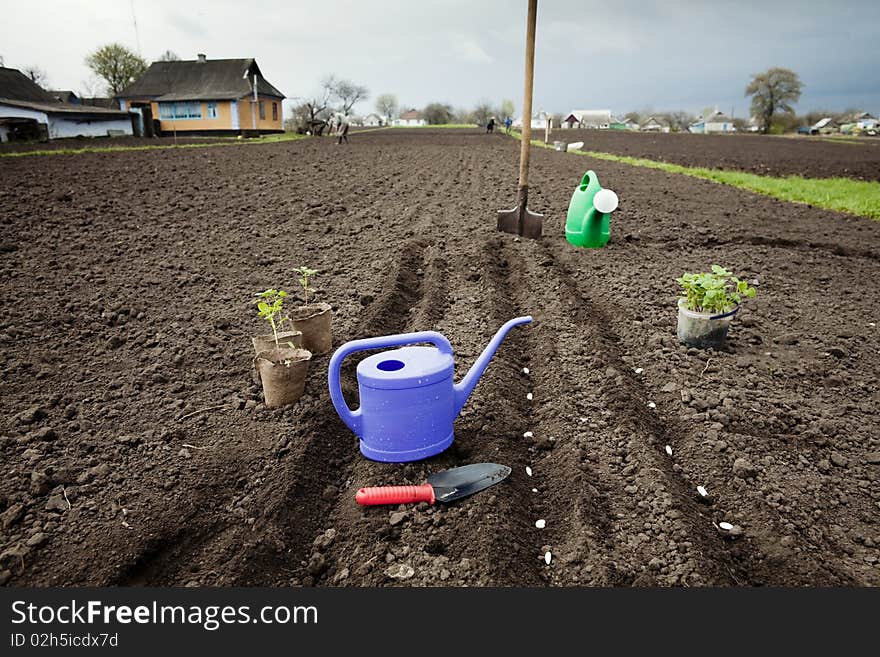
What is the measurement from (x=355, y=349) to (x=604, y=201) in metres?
4.37

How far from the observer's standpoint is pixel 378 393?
8.32 feet

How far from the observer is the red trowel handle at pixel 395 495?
2381 mm

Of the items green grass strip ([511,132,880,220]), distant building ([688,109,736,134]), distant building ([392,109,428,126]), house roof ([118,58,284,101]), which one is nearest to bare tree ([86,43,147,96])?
house roof ([118,58,284,101])

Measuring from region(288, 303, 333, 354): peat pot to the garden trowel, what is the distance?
1468mm

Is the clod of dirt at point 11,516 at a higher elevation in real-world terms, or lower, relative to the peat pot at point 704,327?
lower

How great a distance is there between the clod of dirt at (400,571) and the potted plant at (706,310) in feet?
8.38

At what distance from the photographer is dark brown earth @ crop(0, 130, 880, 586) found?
2.19m

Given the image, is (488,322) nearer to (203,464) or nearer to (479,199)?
(203,464)

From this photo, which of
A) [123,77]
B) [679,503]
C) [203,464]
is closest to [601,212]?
[679,503]

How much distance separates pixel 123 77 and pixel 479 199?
5847 cm

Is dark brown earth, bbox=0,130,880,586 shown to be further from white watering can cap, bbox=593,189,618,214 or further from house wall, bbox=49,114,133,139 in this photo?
house wall, bbox=49,114,133,139

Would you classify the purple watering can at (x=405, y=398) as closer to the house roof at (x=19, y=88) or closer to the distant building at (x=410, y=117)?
the house roof at (x=19, y=88)

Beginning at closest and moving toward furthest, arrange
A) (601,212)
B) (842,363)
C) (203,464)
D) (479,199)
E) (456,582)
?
(456,582) → (203,464) → (842,363) → (601,212) → (479,199)

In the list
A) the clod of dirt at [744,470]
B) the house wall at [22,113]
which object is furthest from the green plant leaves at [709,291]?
the house wall at [22,113]
